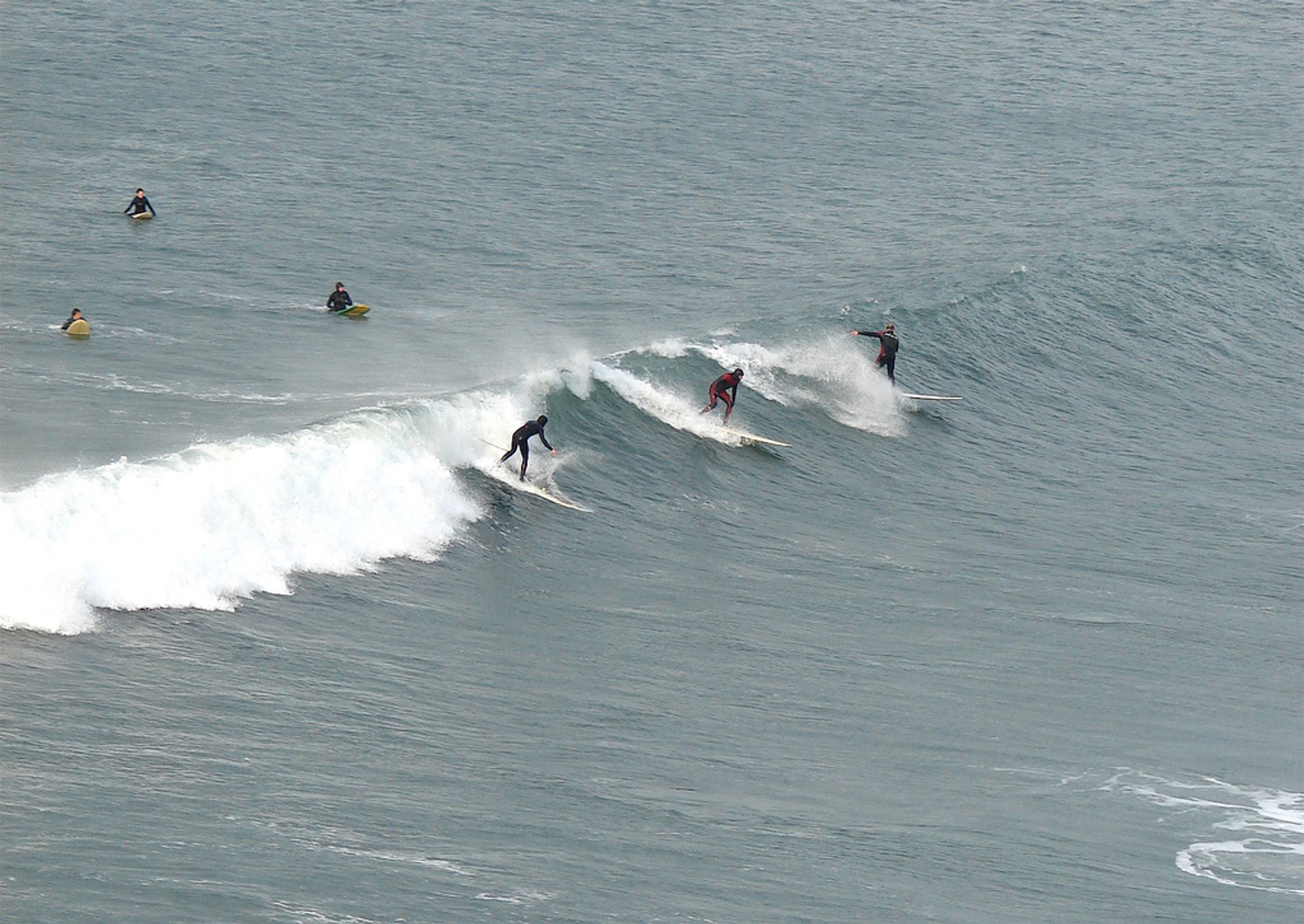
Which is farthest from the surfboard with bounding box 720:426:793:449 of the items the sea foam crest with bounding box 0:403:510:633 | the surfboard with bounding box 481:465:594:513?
the sea foam crest with bounding box 0:403:510:633

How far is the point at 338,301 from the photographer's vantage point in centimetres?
4472

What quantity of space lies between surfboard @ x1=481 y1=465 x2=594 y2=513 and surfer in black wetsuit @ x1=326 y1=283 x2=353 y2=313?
13638 millimetres

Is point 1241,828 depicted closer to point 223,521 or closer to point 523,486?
point 223,521

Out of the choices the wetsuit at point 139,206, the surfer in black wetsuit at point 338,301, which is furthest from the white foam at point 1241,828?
the wetsuit at point 139,206

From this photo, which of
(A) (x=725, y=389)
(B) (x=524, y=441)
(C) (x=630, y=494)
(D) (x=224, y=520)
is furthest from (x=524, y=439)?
(D) (x=224, y=520)

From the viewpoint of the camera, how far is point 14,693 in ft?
65.6

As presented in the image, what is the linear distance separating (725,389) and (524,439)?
7137mm

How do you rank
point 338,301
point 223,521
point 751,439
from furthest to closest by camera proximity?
point 338,301 → point 751,439 → point 223,521

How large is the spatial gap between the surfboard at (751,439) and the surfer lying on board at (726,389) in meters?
0.28

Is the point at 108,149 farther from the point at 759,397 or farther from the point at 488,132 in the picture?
the point at 759,397

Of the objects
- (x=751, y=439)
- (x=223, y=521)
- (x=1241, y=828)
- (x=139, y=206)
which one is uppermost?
(x=139, y=206)

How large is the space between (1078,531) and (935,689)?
10256 millimetres

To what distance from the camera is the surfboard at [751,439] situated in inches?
1492

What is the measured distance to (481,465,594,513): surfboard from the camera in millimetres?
32281
